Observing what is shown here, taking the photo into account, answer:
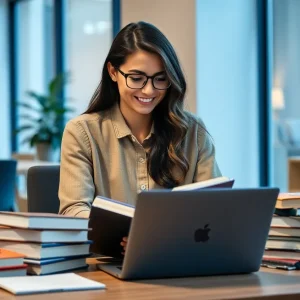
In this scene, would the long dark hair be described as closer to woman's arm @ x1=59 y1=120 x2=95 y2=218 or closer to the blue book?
woman's arm @ x1=59 y1=120 x2=95 y2=218

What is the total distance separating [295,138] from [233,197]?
10.2 feet

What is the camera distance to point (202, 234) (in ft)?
5.08

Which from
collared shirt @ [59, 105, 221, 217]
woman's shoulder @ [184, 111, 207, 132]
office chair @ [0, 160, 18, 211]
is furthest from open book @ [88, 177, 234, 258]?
office chair @ [0, 160, 18, 211]

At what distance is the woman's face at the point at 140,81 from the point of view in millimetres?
2113

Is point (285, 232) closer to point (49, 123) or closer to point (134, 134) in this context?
point (134, 134)

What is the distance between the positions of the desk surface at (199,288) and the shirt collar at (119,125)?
66 centimetres

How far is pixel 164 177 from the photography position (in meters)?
2.24

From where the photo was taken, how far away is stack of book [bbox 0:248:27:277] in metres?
1.54

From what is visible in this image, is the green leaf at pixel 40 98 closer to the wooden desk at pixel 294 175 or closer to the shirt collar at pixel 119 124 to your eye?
the wooden desk at pixel 294 175

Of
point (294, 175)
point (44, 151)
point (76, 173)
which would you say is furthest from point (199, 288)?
point (44, 151)

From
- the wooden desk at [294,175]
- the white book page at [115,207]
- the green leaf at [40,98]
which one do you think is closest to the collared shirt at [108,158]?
the white book page at [115,207]

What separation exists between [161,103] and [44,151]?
165 inches

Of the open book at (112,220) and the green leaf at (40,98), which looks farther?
the green leaf at (40,98)

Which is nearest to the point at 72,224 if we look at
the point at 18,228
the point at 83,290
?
the point at 18,228
